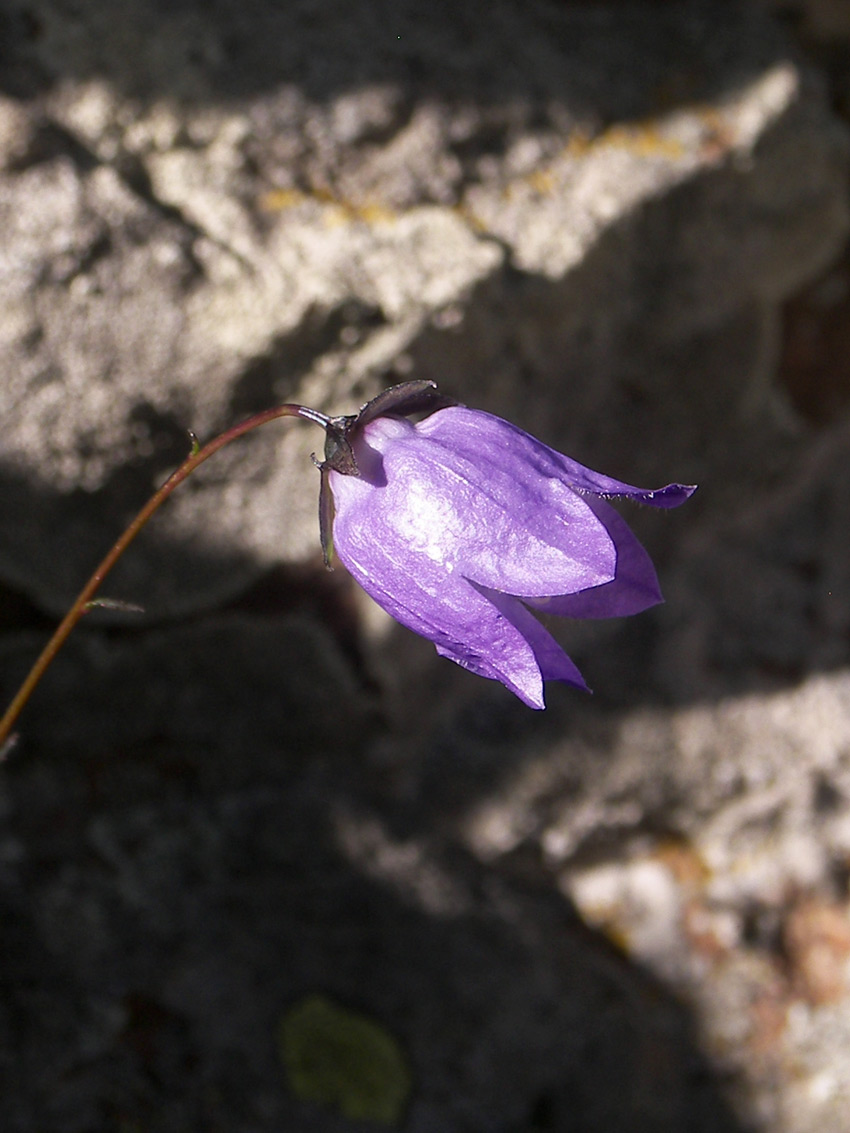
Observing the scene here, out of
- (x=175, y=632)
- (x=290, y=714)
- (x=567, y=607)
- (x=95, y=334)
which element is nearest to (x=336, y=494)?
(x=567, y=607)

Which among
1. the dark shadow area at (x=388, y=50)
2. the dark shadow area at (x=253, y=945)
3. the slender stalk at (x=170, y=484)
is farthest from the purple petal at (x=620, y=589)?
the dark shadow area at (x=388, y=50)

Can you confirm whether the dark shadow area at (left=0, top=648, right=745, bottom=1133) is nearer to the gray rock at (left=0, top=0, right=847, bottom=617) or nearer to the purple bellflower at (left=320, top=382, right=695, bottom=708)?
the gray rock at (left=0, top=0, right=847, bottom=617)

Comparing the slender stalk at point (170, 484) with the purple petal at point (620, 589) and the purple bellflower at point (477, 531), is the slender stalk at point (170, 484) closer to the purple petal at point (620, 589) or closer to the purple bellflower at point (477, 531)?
the purple bellflower at point (477, 531)

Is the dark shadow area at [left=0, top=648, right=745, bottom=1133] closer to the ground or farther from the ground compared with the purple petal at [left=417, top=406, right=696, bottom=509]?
closer to the ground

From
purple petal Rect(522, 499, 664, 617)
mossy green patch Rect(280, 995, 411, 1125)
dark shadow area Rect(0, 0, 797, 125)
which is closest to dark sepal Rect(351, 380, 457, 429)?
purple petal Rect(522, 499, 664, 617)

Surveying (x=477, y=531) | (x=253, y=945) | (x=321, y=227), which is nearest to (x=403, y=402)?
(x=477, y=531)

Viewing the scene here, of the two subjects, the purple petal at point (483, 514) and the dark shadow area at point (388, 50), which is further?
the dark shadow area at point (388, 50)
